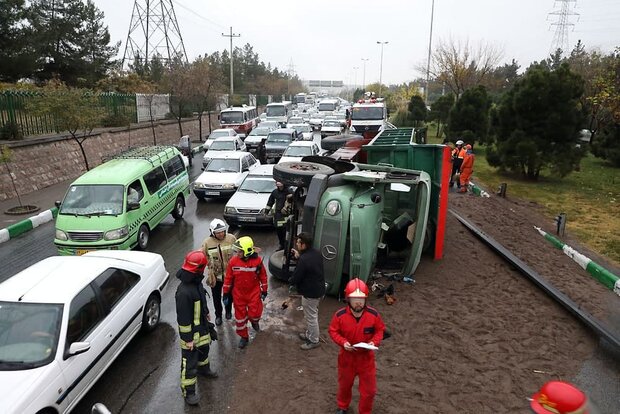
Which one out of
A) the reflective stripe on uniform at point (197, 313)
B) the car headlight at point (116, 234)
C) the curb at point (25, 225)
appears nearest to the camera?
the reflective stripe on uniform at point (197, 313)

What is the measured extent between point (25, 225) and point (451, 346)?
11.0 meters

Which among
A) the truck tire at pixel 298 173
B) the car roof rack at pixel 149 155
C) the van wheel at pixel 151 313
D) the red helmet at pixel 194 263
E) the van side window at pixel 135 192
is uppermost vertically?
the truck tire at pixel 298 173

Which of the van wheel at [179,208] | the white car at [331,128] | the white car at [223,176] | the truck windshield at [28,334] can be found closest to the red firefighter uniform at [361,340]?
the truck windshield at [28,334]

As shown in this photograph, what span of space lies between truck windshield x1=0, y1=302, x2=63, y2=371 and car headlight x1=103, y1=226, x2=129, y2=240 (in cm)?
415

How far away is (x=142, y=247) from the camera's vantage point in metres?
10.2

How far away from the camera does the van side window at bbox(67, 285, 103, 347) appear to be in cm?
492

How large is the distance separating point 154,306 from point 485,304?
5315 mm

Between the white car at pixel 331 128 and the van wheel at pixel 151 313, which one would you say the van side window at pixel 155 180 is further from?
the white car at pixel 331 128

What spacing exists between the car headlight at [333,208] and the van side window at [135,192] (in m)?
5.06

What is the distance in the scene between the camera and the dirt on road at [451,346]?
16.9ft

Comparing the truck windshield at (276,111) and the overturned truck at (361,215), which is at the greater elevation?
the truck windshield at (276,111)

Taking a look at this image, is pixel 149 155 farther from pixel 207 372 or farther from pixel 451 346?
pixel 451 346

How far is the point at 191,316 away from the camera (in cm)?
499

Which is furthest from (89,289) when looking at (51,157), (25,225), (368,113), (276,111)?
(276,111)
